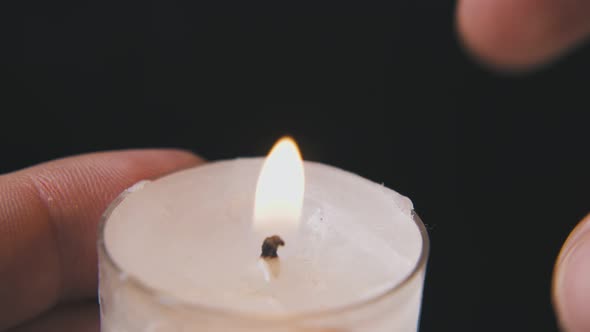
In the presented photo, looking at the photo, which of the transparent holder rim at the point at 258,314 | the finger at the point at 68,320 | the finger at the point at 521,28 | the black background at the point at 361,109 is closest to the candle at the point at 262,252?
the transparent holder rim at the point at 258,314

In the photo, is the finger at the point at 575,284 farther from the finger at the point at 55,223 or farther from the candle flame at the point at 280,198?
the finger at the point at 55,223

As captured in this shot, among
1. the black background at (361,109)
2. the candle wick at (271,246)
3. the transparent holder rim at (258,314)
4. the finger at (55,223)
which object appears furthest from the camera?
the black background at (361,109)

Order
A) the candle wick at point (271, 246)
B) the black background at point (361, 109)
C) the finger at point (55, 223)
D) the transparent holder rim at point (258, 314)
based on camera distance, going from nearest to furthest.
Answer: the transparent holder rim at point (258, 314)
the candle wick at point (271, 246)
the finger at point (55, 223)
the black background at point (361, 109)

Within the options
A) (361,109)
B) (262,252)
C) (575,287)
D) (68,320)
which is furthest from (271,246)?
(361,109)

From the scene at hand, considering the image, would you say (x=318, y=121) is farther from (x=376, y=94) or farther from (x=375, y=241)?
(x=375, y=241)

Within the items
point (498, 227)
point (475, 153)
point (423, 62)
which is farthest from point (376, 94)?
point (498, 227)

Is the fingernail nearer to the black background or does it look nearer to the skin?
the skin
